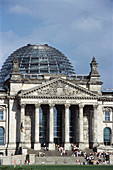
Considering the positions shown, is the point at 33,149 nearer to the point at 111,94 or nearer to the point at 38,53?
the point at 111,94

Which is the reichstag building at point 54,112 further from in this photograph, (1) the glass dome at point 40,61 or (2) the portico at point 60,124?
(1) the glass dome at point 40,61

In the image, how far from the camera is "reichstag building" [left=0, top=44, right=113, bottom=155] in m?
125

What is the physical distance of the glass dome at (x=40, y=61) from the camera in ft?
474

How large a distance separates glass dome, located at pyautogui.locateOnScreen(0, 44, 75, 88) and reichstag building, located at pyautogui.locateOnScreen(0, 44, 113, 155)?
33.5ft

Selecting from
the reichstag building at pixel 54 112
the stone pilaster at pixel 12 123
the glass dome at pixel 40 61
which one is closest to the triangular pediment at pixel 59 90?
the reichstag building at pixel 54 112

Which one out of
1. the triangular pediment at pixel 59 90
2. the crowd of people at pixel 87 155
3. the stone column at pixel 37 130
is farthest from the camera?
the triangular pediment at pixel 59 90

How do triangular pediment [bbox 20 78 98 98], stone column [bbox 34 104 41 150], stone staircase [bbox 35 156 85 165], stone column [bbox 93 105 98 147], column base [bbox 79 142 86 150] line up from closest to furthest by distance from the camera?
stone staircase [bbox 35 156 85 165] → stone column [bbox 34 104 41 150] → triangular pediment [bbox 20 78 98 98] → column base [bbox 79 142 86 150] → stone column [bbox 93 105 98 147]

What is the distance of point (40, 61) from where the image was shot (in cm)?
14625

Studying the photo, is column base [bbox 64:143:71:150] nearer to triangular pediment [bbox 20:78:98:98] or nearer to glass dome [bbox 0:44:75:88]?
triangular pediment [bbox 20:78:98:98]

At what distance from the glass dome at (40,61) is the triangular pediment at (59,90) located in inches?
725

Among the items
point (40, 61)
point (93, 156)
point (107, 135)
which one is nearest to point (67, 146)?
point (93, 156)

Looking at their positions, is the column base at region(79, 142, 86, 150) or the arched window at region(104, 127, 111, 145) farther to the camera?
the arched window at region(104, 127, 111, 145)

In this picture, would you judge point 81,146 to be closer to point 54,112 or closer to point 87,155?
point 87,155

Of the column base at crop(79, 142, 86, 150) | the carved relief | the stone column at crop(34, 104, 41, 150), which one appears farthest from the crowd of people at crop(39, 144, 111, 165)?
the carved relief
